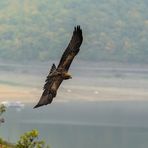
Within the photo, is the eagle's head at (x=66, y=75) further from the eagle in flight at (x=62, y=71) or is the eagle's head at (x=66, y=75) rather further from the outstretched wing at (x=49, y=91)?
the outstretched wing at (x=49, y=91)

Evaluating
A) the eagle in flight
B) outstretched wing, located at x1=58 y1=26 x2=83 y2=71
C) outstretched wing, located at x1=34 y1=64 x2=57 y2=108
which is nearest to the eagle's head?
the eagle in flight

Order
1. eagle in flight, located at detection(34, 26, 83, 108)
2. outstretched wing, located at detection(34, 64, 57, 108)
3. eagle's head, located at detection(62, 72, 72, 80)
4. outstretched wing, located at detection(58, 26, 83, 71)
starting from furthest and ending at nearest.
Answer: outstretched wing, located at detection(58, 26, 83, 71) < eagle in flight, located at detection(34, 26, 83, 108) < eagle's head, located at detection(62, 72, 72, 80) < outstretched wing, located at detection(34, 64, 57, 108)

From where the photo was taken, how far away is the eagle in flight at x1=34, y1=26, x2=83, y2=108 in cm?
3105

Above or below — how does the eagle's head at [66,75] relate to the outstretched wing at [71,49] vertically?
below

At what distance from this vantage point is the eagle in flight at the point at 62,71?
3105 cm

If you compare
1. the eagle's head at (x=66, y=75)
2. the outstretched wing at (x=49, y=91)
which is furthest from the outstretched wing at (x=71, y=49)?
the outstretched wing at (x=49, y=91)

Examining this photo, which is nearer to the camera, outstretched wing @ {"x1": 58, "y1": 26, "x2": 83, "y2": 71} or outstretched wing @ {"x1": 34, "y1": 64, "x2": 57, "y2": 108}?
outstretched wing @ {"x1": 34, "y1": 64, "x2": 57, "y2": 108}

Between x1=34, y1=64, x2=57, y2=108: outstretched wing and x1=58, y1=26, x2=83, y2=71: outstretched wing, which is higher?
x1=58, y1=26, x2=83, y2=71: outstretched wing

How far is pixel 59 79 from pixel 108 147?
16514cm

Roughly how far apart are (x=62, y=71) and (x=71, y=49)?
3.87ft

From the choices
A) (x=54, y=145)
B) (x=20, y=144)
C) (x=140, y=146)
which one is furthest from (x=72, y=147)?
(x=20, y=144)

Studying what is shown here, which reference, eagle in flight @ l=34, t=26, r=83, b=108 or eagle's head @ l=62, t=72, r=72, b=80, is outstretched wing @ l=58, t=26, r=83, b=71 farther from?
eagle's head @ l=62, t=72, r=72, b=80

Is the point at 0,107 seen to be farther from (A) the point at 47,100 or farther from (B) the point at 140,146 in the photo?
(B) the point at 140,146

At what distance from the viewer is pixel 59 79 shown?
31328mm
